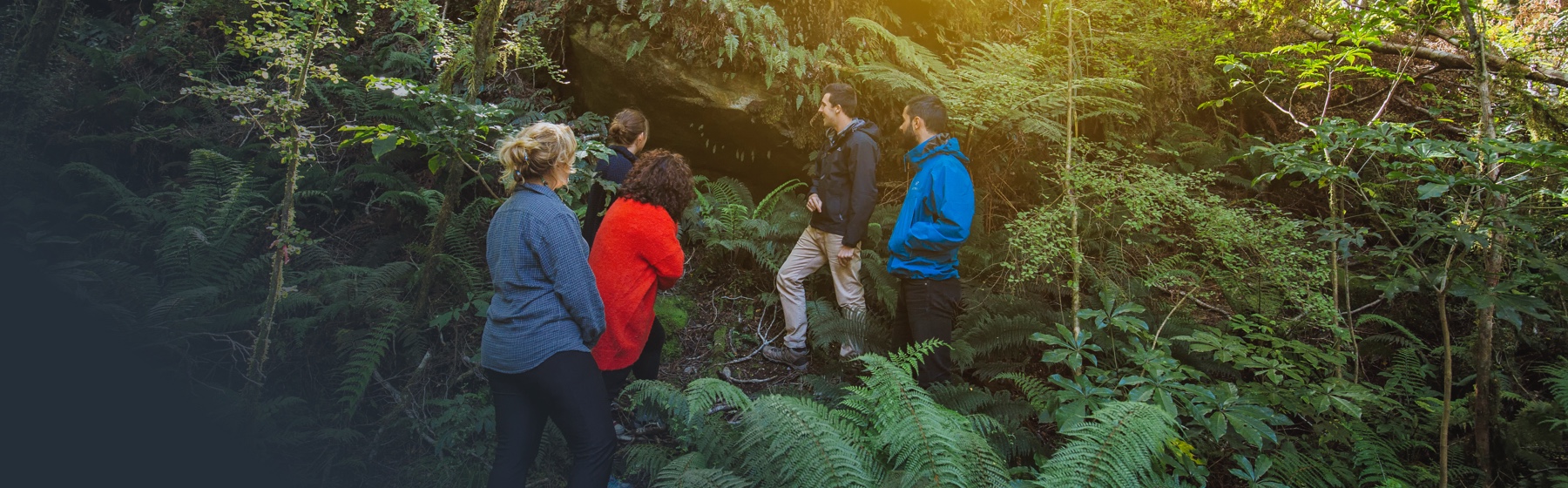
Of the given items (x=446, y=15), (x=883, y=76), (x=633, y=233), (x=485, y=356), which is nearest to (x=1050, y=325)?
(x=883, y=76)

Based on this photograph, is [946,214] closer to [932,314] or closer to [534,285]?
[932,314]

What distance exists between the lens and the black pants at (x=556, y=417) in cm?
266

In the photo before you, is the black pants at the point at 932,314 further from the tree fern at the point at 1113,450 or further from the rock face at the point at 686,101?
the rock face at the point at 686,101

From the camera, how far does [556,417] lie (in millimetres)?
2711

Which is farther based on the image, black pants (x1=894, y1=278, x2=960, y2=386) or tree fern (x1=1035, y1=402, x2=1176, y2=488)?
black pants (x1=894, y1=278, x2=960, y2=386)

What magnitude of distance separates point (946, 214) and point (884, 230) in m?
1.80

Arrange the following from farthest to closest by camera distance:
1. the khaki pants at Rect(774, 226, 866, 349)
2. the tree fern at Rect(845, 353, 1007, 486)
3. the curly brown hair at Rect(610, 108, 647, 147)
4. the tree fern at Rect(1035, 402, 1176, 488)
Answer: the khaki pants at Rect(774, 226, 866, 349)
the curly brown hair at Rect(610, 108, 647, 147)
the tree fern at Rect(845, 353, 1007, 486)
the tree fern at Rect(1035, 402, 1176, 488)

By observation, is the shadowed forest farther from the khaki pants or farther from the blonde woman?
the blonde woman

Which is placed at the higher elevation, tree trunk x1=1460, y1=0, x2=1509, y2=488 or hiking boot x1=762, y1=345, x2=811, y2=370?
tree trunk x1=1460, y1=0, x2=1509, y2=488

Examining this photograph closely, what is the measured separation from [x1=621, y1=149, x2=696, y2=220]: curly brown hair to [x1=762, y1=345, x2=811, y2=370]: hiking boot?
1.78m

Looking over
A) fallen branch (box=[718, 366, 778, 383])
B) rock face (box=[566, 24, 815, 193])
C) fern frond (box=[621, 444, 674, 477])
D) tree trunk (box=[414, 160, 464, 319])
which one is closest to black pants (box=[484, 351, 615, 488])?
fern frond (box=[621, 444, 674, 477])

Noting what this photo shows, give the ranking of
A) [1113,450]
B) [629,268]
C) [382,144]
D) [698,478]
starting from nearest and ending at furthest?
1. [1113,450]
2. [698,478]
3. [382,144]
4. [629,268]

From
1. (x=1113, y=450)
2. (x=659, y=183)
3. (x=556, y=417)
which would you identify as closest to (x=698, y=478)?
(x=556, y=417)

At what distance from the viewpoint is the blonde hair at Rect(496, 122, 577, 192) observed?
2689mm
